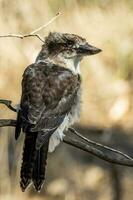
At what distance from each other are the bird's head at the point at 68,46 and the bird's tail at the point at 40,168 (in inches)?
27.0

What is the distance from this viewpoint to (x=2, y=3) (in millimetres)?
Answer: 8500

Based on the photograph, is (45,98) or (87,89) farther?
(87,89)

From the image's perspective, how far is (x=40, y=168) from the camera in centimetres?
481

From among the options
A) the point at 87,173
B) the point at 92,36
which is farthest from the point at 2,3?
the point at 87,173

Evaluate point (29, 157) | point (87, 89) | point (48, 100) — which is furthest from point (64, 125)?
point (87, 89)

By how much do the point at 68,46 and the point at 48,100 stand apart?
55 cm

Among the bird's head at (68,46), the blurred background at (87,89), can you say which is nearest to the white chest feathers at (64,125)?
the bird's head at (68,46)

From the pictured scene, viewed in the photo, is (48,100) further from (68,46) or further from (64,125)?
(68,46)

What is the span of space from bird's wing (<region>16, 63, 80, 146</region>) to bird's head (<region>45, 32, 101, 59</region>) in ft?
0.56

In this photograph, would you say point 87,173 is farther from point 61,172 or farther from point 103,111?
point 103,111

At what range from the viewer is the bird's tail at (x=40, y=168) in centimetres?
477

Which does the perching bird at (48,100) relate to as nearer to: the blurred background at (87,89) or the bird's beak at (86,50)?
the bird's beak at (86,50)

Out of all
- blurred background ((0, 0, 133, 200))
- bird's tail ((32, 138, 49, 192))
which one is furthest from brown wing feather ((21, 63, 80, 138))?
blurred background ((0, 0, 133, 200))

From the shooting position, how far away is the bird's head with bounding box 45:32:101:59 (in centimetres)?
532
